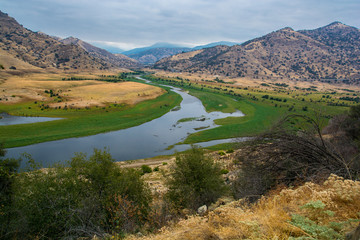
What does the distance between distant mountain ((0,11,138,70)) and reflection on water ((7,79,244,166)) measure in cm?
13504

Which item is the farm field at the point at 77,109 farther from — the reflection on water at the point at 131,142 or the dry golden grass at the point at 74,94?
the reflection on water at the point at 131,142

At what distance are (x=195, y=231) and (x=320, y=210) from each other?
10.3 ft

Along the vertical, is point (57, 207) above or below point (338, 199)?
below

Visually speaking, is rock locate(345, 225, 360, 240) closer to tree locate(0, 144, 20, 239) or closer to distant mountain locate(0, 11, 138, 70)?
tree locate(0, 144, 20, 239)

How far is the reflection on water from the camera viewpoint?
3169cm

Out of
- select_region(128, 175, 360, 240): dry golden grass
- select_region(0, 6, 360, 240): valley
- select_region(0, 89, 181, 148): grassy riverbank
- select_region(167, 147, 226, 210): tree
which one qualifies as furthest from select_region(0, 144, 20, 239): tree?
select_region(0, 89, 181, 148): grassy riverbank

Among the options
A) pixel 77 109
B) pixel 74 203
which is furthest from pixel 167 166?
pixel 77 109

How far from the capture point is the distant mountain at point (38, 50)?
142 metres

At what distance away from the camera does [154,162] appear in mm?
30391

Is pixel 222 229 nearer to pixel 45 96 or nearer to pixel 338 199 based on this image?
pixel 338 199

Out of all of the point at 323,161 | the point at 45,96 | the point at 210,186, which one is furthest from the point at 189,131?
the point at 45,96

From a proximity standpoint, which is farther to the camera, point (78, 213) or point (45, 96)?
point (45, 96)

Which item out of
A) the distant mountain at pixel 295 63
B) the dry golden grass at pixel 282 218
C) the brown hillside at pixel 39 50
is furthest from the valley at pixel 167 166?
the distant mountain at pixel 295 63

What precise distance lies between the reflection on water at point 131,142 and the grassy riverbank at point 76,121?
90.4 inches
